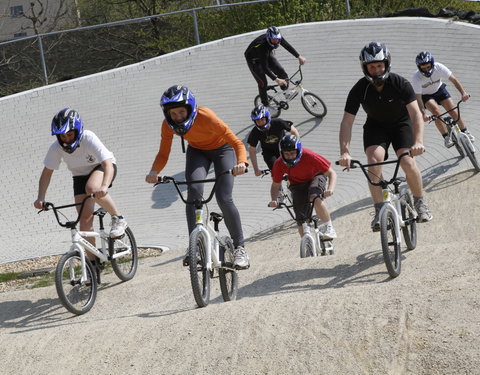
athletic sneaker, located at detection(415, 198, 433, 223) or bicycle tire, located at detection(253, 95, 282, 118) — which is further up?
athletic sneaker, located at detection(415, 198, 433, 223)

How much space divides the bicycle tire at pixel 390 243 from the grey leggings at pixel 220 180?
1.43 meters

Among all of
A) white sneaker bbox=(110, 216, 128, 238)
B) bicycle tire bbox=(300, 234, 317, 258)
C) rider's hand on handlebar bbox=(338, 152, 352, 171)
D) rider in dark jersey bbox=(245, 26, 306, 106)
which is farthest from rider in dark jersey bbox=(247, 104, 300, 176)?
rider in dark jersey bbox=(245, 26, 306, 106)

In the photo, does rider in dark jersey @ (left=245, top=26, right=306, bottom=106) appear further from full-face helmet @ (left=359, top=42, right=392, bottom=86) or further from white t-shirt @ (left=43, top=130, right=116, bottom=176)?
full-face helmet @ (left=359, top=42, right=392, bottom=86)

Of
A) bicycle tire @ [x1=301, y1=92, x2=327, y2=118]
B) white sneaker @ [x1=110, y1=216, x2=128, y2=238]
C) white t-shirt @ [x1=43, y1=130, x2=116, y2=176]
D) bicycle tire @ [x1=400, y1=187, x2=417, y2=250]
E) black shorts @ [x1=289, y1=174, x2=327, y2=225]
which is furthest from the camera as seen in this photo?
bicycle tire @ [x1=301, y1=92, x2=327, y2=118]

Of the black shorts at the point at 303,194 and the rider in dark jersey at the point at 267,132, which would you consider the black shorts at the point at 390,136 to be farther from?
the rider in dark jersey at the point at 267,132

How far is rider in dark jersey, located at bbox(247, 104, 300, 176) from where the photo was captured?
12289mm

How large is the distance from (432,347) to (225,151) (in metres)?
3.45

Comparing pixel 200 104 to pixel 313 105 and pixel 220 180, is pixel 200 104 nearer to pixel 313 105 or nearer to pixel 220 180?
pixel 313 105

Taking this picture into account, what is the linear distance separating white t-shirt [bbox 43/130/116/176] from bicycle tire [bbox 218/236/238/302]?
1.97 meters

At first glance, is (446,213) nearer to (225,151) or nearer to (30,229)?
(225,151)

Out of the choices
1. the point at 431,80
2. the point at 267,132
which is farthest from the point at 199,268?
the point at 431,80

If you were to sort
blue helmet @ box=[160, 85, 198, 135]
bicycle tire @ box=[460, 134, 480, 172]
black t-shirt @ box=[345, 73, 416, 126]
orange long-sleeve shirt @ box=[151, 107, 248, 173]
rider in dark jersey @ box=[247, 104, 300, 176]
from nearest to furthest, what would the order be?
blue helmet @ box=[160, 85, 198, 135] < orange long-sleeve shirt @ box=[151, 107, 248, 173] < black t-shirt @ box=[345, 73, 416, 126] < rider in dark jersey @ box=[247, 104, 300, 176] < bicycle tire @ box=[460, 134, 480, 172]

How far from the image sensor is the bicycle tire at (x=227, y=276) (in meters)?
8.12

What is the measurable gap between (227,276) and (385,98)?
2476mm
